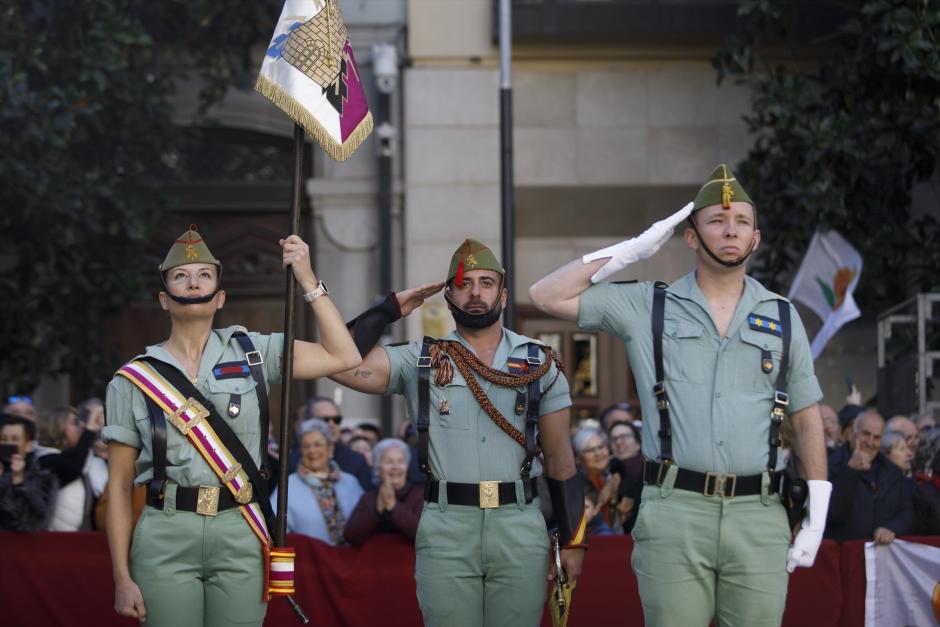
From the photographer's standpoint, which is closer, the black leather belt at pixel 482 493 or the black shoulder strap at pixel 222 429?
the black shoulder strap at pixel 222 429

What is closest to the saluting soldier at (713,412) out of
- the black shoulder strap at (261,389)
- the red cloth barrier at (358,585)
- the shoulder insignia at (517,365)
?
the shoulder insignia at (517,365)

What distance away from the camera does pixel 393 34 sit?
16.8 metres

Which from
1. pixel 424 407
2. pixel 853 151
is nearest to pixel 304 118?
pixel 424 407

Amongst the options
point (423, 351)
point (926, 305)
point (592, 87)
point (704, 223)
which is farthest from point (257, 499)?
point (592, 87)

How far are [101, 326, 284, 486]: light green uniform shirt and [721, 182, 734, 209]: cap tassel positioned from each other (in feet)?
6.84

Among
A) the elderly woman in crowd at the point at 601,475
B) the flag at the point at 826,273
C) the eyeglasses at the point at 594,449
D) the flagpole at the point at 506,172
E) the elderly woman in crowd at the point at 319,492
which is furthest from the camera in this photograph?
the flag at the point at 826,273

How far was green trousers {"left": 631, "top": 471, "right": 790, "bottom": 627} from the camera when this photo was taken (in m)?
5.92

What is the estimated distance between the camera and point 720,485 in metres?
5.98

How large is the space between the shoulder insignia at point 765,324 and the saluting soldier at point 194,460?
1684 millimetres

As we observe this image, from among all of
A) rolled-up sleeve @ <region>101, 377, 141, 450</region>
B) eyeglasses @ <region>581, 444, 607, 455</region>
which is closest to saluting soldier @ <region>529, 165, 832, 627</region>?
rolled-up sleeve @ <region>101, 377, 141, 450</region>

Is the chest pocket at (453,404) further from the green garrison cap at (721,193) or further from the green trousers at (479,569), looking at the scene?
the green garrison cap at (721,193)

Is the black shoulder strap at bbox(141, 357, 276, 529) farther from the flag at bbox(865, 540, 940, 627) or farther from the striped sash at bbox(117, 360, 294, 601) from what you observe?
the flag at bbox(865, 540, 940, 627)

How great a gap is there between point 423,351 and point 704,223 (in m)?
1.50

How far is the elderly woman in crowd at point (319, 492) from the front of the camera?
31.6 ft
